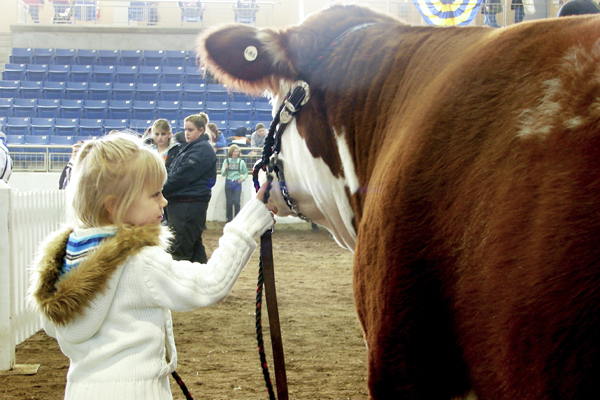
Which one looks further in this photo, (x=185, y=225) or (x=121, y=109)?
(x=121, y=109)

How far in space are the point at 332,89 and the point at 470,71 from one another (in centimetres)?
48

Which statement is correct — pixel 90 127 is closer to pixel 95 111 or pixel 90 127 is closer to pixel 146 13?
pixel 95 111

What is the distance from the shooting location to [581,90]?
83cm

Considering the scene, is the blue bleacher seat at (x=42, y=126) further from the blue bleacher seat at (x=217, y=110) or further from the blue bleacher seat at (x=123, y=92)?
the blue bleacher seat at (x=217, y=110)

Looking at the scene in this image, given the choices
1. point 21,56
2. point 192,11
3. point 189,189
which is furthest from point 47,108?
point 189,189

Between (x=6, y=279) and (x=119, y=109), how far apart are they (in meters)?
14.0

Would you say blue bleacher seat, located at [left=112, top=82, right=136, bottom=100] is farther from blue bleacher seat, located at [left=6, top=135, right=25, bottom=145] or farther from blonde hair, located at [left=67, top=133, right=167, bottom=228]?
blonde hair, located at [left=67, top=133, right=167, bottom=228]

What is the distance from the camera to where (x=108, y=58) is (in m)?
19.6

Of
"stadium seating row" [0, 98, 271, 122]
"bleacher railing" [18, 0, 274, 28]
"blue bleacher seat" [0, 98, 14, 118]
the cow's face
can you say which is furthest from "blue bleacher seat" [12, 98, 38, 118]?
the cow's face

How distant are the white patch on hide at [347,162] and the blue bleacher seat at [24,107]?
17.3 m

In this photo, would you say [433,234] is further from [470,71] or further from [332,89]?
[332,89]

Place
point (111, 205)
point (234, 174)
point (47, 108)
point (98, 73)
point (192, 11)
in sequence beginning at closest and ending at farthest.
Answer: point (111, 205), point (234, 174), point (47, 108), point (98, 73), point (192, 11)

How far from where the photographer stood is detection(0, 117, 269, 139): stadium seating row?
15594 millimetres

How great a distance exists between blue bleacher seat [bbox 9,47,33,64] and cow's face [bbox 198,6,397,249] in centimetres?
2002
